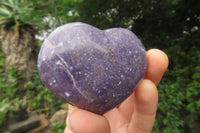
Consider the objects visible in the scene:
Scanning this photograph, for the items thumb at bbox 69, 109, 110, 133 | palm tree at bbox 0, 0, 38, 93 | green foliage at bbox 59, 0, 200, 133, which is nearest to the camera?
thumb at bbox 69, 109, 110, 133

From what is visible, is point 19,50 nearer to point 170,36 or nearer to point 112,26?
point 112,26

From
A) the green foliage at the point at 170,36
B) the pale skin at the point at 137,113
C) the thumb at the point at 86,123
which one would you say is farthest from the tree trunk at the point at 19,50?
the thumb at the point at 86,123

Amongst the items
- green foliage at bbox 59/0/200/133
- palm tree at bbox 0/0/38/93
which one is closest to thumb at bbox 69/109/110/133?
green foliage at bbox 59/0/200/133

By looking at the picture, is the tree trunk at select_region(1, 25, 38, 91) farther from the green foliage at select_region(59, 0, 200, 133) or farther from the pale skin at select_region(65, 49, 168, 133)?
the pale skin at select_region(65, 49, 168, 133)

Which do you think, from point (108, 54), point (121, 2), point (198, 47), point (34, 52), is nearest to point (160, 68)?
point (108, 54)

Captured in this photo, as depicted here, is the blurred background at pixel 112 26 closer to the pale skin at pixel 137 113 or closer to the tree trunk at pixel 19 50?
the tree trunk at pixel 19 50

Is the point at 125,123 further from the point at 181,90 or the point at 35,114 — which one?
the point at 35,114
